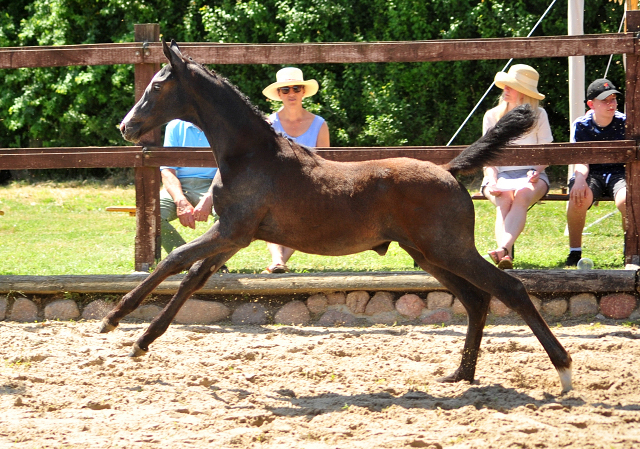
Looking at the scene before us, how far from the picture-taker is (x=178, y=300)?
4.49 m

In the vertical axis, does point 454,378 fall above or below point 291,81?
below

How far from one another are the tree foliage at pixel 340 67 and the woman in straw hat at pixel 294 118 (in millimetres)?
6470

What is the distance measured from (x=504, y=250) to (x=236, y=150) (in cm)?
261

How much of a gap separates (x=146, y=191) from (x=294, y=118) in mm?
1432

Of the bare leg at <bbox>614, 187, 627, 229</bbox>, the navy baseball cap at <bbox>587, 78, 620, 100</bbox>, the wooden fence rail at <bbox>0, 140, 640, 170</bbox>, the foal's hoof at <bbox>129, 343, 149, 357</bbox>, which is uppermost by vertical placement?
the navy baseball cap at <bbox>587, 78, 620, 100</bbox>

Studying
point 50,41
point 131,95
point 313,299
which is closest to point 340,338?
point 313,299

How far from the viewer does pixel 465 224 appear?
4.20 metres

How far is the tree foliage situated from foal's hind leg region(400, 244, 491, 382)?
871cm

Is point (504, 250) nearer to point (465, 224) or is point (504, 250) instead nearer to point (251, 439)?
point (465, 224)

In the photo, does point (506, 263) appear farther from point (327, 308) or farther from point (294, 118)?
point (294, 118)

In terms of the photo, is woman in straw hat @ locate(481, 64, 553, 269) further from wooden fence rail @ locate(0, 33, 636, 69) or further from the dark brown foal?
the dark brown foal

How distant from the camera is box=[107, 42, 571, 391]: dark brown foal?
4.18 metres

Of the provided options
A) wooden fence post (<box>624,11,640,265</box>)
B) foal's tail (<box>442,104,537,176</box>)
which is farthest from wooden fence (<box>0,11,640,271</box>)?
foal's tail (<box>442,104,537,176</box>)

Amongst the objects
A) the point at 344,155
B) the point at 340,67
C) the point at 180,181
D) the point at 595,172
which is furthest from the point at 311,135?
the point at 340,67
